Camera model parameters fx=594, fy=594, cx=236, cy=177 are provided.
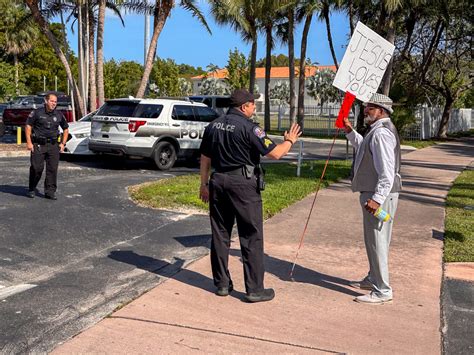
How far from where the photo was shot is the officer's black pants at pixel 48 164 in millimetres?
9391

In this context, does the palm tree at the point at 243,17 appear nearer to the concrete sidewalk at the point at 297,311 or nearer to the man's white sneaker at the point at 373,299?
the concrete sidewalk at the point at 297,311

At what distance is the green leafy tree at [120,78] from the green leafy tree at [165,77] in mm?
1921

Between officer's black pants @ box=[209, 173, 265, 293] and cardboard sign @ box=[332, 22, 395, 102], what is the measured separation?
214 cm

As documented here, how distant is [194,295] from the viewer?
17.2ft

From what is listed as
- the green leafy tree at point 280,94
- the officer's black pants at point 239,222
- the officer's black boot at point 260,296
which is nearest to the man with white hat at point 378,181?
the officer's black boot at point 260,296

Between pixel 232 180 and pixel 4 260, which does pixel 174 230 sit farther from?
pixel 232 180

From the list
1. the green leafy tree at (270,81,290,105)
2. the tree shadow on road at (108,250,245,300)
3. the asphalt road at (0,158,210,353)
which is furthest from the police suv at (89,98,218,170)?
the green leafy tree at (270,81,290,105)

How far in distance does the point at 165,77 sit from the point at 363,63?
5038 cm

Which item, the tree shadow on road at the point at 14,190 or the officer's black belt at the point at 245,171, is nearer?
the officer's black belt at the point at 245,171

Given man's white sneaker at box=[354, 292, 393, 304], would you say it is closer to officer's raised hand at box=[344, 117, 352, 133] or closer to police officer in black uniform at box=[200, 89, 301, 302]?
police officer in black uniform at box=[200, 89, 301, 302]

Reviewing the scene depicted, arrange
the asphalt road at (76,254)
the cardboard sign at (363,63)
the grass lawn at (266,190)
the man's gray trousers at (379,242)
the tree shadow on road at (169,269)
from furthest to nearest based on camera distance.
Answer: the grass lawn at (266,190)
the cardboard sign at (363,63)
the tree shadow on road at (169,269)
the man's gray trousers at (379,242)
the asphalt road at (76,254)

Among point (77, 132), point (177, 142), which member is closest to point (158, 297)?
point (177, 142)

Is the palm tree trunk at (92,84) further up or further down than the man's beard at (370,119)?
further up

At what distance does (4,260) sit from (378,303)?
377 cm
